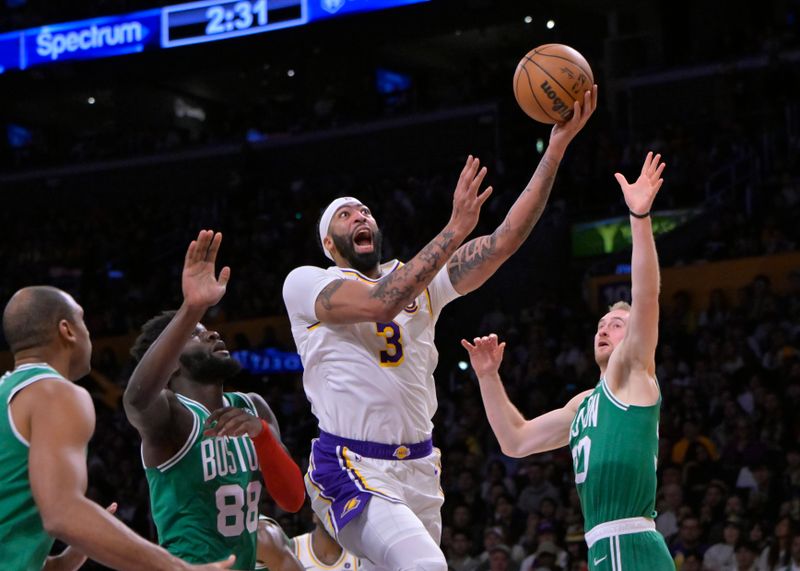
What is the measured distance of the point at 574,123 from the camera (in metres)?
5.88

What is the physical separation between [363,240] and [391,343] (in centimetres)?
55

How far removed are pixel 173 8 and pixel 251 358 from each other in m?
8.70

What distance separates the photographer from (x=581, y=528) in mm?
11062

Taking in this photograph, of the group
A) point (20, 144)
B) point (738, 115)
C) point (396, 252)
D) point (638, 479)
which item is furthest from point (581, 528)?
point (20, 144)

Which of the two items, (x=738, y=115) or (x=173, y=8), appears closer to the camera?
(x=738, y=115)

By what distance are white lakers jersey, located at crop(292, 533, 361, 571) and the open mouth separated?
256 cm

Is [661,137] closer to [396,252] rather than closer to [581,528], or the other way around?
[396,252]

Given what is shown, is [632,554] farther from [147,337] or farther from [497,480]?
[497,480]

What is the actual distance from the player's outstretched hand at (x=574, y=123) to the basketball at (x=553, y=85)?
0.05 metres

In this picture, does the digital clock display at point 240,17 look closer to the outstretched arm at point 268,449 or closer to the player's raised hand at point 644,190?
the outstretched arm at point 268,449

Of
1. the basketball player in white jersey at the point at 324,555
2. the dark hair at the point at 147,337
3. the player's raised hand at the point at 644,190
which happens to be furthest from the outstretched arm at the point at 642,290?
the basketball player in white jersey at the point at 324,555

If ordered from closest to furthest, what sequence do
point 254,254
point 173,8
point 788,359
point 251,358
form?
point 788,359 → point 251,358 → point 254,254 → point 173,8

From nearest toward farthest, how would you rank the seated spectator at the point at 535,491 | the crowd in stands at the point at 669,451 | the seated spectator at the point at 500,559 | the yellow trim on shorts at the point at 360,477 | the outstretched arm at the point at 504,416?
the yellow trim on shorts at the point at 360,477 < the outstretched arm at the point at 504,416 < the crowd in stands at the point at 669,451 < the seated spectator at the point at 500,559 < the seated spectator at the point at 535,491

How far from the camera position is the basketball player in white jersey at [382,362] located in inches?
209
